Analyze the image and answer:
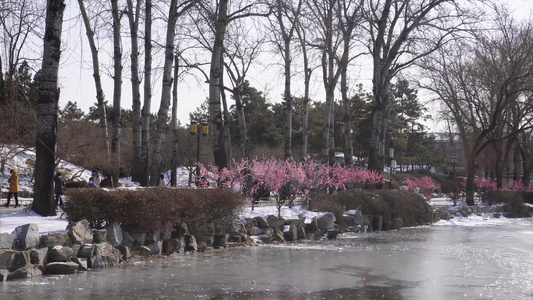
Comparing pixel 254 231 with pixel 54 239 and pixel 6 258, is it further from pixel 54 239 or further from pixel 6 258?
pixel 6 258

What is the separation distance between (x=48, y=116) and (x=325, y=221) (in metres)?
9.30

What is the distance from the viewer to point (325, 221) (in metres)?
18.9

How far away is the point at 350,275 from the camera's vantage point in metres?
10.9

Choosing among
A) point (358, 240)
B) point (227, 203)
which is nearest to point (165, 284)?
point (227, 203)

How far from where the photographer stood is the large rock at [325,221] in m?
18.8

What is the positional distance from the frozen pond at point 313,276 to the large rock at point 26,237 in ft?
2.36

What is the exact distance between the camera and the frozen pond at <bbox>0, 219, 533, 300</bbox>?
8.83m

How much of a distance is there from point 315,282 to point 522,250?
847 cm

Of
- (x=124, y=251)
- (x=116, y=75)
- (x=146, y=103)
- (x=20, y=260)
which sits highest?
(x=116, y=75)

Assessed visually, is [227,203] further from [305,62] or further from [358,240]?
[305,62]

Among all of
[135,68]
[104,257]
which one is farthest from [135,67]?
[104,257]

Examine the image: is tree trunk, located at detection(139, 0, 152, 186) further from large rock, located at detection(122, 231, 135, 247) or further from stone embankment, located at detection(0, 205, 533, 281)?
large rock, located at detection(122, 231, 135, 247)

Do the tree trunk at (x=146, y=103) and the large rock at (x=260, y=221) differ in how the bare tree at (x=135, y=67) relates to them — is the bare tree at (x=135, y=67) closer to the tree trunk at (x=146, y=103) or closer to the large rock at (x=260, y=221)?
the tree trunk at (x=146, y=103)

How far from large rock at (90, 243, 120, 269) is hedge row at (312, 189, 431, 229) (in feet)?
32.3
